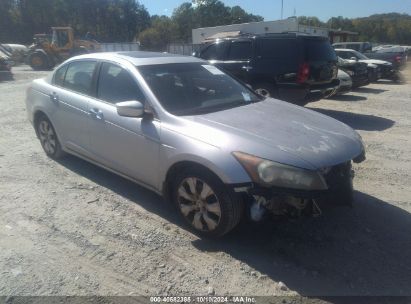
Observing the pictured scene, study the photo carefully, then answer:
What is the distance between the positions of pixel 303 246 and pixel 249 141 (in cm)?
109

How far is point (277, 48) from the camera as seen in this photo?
883cm

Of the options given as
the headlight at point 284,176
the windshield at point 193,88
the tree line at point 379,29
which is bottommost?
the headlight at point 284,176

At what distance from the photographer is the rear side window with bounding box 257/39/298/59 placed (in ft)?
28.2

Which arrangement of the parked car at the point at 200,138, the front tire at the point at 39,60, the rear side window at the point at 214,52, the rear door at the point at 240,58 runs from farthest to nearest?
the front tire at the point at 39,60
the rear side window at the point at 214,52
the rear door at the point at 240,58
the parked car at the point at 200,138

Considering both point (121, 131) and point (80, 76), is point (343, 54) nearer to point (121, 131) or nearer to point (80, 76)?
point (80, 76)

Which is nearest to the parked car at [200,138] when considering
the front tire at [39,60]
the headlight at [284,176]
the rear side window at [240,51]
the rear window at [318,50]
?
the headlight at [284,176]

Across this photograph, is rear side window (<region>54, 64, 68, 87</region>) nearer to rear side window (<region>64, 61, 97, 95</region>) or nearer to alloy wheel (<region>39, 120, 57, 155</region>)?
rear side window (<region>64, 61, 97, 95</region>)

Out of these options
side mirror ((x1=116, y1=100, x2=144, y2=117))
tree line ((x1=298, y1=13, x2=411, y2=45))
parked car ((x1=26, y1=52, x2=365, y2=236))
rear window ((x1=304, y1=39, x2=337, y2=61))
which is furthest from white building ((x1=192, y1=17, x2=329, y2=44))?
tree line ((x1=298, y1=13, x2=411, y2=45))

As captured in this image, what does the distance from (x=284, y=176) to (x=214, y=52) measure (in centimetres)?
741

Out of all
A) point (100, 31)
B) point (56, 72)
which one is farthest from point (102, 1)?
point (56, 72)

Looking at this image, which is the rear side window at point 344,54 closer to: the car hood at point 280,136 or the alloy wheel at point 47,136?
the car hood at point 280,136

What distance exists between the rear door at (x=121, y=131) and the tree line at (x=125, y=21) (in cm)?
5658

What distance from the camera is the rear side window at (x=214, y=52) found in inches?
384

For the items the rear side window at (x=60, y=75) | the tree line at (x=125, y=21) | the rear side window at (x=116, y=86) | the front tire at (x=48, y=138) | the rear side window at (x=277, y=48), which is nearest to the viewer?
the rear side window at (x=116, y=86)
